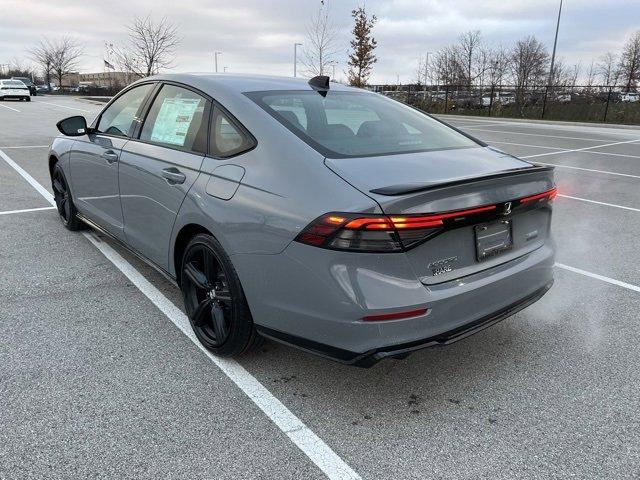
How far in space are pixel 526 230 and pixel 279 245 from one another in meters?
1.36

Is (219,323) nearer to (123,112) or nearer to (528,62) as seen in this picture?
(123,112)

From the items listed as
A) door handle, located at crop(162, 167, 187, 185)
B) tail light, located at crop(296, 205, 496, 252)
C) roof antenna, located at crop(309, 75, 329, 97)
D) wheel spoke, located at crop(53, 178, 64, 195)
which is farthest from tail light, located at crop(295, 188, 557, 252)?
wheel spoke, located at crop(53, 178, 64, 195)

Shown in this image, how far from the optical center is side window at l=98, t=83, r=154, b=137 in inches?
157

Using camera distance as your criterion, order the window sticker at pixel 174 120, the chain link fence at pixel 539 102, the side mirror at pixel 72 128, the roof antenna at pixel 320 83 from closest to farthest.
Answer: the window sticker at pixel 174 120 < the roof antenna at pixel 320 83 < the side mirror at pixel 72 128 < the chain link fence at pixel 539 102

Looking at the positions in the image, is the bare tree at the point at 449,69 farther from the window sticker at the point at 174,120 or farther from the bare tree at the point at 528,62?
the window sticker at the point at 174,120

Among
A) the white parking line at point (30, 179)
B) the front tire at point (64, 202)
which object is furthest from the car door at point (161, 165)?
the white parking line at point (30, 179)

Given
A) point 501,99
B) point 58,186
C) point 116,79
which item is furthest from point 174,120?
point 116,79

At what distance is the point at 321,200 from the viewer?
2.32m

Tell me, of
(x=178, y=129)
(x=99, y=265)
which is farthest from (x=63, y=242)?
(x=178, y=129)

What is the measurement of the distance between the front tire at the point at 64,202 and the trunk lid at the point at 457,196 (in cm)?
376

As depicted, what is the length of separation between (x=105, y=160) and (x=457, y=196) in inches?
116

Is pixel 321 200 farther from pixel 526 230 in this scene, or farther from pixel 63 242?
pixel 63 242

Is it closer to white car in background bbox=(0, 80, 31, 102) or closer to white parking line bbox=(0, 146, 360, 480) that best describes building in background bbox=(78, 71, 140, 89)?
white car in background bbox=(0, 80, 31, 102)

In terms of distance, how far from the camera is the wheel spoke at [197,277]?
3086mm
